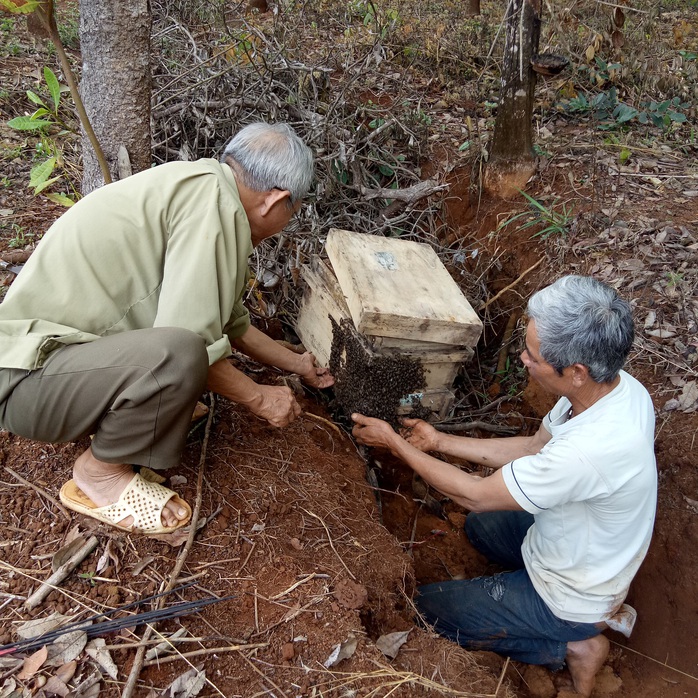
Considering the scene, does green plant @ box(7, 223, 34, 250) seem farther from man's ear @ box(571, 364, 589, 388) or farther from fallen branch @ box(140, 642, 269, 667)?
man's ear @ box(571, 364, 589, 388)

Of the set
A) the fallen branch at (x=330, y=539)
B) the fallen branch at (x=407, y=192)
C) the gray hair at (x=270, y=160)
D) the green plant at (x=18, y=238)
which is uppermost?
the gray hair at (x=270, y=160)

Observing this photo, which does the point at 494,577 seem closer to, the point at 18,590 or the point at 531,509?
the point at 531,509

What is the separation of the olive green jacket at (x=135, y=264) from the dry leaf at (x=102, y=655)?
37.3 inches

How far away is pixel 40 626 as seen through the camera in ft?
6.36

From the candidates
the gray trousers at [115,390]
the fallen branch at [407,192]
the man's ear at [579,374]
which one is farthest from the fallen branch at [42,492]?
the fallen branch at [407,192]

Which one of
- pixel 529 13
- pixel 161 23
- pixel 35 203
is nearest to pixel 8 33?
pixel 161 23

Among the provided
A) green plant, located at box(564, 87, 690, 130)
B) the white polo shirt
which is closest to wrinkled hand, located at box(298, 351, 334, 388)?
the white polo shirt

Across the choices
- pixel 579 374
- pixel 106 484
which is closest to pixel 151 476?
pixel 106 484

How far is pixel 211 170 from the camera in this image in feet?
7.21

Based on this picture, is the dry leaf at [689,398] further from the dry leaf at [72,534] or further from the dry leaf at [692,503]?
the dry leaf at [72,534]

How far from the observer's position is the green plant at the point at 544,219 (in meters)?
4.08

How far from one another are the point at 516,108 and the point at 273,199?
2.69 m

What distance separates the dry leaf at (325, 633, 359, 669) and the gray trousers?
97 cm

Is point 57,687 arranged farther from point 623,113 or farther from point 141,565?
point 623,113
